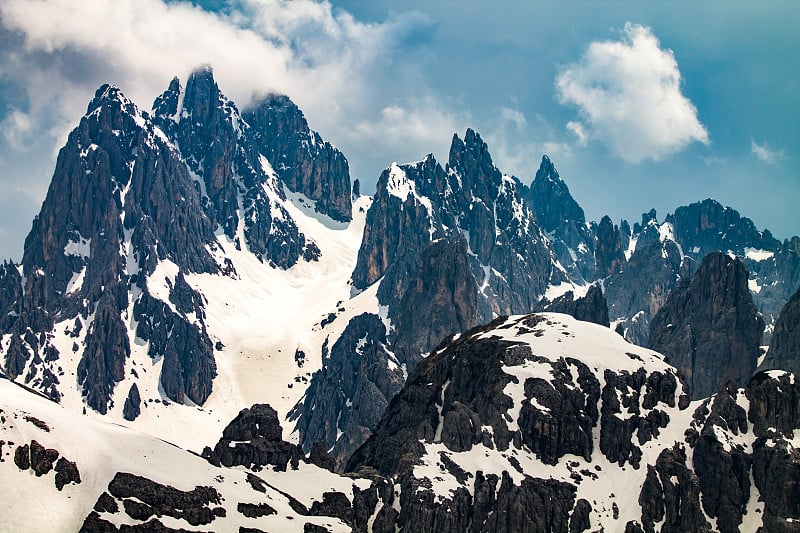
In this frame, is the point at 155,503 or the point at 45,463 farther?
the point at 155,503

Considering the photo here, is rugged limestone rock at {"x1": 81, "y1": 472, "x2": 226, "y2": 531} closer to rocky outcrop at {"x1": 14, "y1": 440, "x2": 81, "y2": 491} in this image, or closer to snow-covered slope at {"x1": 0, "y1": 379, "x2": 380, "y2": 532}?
snow-covered slope at {"x1": 0, "y1": 379, "x2": 380, "y2": 532}

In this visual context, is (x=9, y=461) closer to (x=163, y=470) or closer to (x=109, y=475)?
(x=109, y=475)

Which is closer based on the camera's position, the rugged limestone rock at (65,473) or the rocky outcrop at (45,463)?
the rocky outcrop at (45,463)

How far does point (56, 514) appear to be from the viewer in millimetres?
173625

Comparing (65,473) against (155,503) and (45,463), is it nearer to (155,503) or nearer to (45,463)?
(45,463)

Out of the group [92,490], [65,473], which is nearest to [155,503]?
[92,490]

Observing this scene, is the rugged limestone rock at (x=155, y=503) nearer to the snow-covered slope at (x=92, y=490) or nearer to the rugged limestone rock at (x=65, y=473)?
the snow-covered slope at (x=92, y=490)

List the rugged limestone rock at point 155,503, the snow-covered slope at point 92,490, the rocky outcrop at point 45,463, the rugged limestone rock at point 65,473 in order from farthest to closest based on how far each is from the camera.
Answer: the rugged limestone rock at point 65,473, the rocky outcrop at point 45,463, the rugged limestone rock at point 155,503, the snow-covered slope at point 92,490

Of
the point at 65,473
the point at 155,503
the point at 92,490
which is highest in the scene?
the point at 65,473

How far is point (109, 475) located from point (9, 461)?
725 inches

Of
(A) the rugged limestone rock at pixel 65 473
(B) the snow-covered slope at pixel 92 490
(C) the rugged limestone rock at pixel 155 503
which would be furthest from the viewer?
(A) the rugged limestone rock at pixel 65 473

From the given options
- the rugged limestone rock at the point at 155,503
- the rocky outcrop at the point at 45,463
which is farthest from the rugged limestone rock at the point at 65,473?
the rugged limestone rock at the point at 155,503

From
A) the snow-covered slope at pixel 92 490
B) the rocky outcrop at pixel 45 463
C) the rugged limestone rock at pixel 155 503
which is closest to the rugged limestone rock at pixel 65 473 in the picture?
the rocky outcrop at pixel 45 463

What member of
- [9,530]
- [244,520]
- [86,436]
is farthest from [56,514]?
[244,520]
